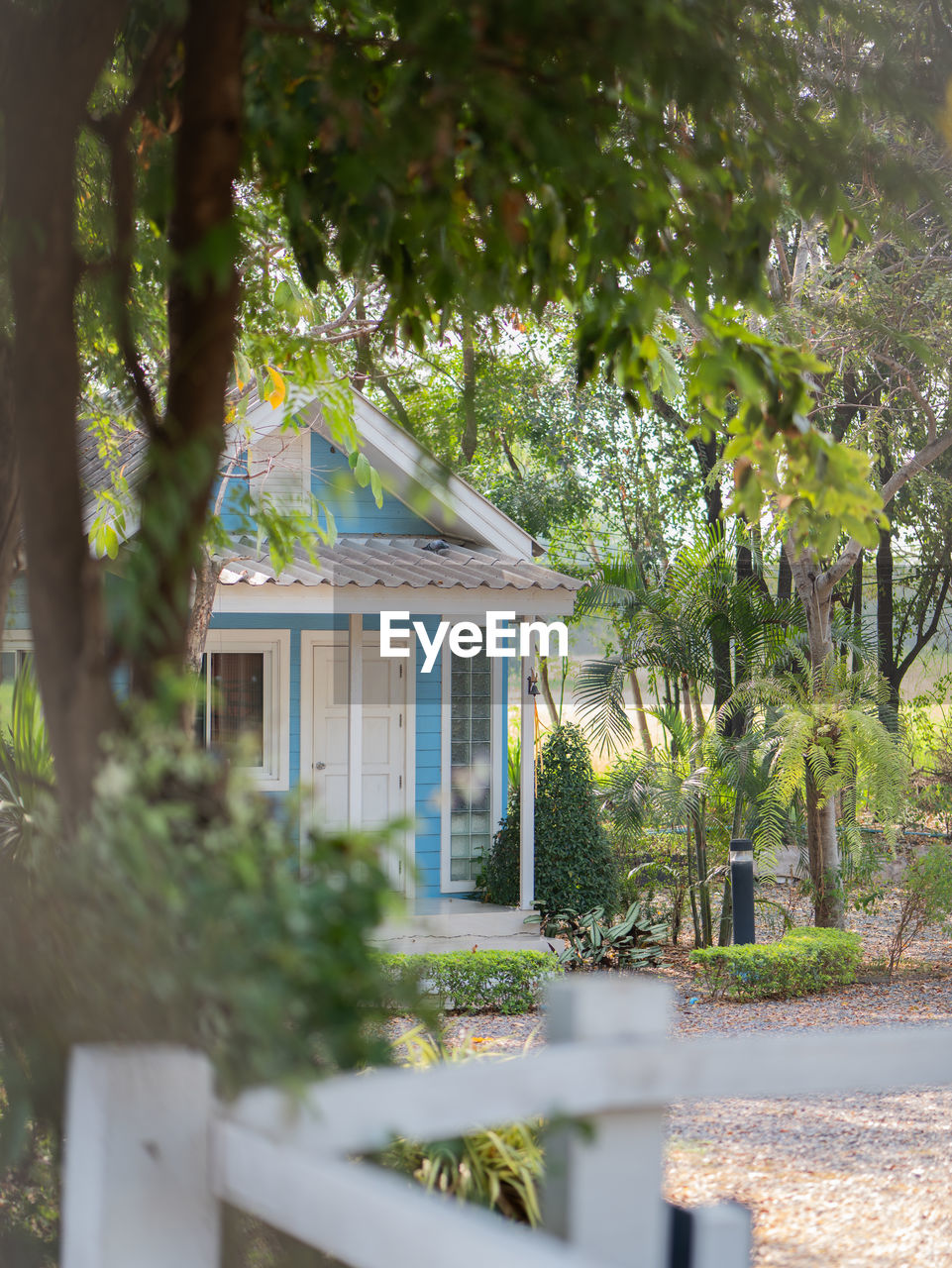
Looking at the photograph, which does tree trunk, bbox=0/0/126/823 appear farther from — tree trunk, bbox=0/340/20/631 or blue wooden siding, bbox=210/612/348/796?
blue wooden siding, bbox=210/612/348/796

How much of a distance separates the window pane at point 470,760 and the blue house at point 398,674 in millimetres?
14

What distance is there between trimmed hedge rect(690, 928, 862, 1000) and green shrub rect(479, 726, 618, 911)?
4.60 ft

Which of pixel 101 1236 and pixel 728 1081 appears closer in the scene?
pixel 101 1236

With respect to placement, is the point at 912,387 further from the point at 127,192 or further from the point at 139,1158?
the point at 139,1158

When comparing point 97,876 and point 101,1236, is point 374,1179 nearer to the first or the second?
point 101,1236

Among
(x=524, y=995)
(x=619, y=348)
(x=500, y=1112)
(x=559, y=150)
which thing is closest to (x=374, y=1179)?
(x=500, y=1112)

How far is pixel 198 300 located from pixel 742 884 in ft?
30.3

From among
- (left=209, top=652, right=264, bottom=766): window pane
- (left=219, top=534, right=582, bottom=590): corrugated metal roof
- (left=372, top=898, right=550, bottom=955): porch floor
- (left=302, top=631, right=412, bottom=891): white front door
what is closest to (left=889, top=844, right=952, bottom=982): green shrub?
(left=372, top=898, right=550, bottom=955): porch floor

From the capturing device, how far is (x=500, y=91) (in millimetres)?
1947

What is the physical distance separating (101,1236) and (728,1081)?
884 mm

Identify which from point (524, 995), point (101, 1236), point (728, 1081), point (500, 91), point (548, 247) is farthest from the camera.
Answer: point (524, 995)

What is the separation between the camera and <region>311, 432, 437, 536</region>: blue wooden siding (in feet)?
39.1

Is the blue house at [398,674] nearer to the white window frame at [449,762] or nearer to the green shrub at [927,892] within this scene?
the white window frame at [449,762]

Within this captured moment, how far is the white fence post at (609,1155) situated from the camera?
173cm
